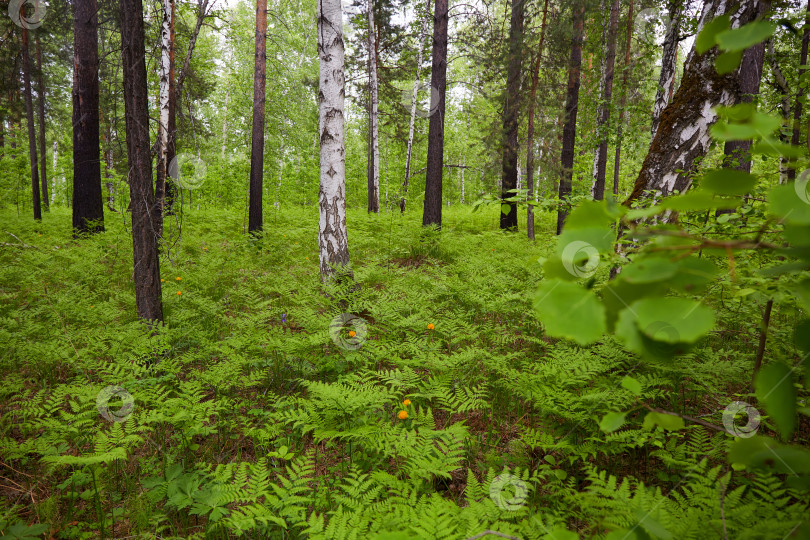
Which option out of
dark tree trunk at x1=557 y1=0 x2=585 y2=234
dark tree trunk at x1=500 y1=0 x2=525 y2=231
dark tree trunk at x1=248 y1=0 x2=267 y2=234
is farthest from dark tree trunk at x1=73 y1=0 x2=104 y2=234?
dark tree trunk at x1=557 y1=0 x2=585 y2=234

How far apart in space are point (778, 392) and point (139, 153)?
4202 mm

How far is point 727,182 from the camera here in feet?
1.73

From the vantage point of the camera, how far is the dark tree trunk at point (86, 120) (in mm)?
8172

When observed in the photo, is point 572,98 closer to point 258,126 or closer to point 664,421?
point 258,126

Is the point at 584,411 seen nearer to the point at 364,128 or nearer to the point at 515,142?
the point at 515,142

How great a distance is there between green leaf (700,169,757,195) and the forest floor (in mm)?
485

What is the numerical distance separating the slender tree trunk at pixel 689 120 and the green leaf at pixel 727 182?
2.57 metres

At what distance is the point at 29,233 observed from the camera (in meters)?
8.48

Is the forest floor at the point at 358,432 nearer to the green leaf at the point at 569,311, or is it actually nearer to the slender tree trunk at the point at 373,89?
the green leaf at the point at 569,311

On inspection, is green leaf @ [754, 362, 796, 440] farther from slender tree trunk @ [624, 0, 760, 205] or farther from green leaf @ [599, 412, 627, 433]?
slender tree trunk @ [624, 0, 760, 205]

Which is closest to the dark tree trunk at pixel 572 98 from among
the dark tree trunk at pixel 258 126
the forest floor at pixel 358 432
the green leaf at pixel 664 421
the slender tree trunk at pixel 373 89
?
the slender tree trunk at pixel 373 89

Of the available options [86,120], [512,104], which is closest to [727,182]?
[86,120]

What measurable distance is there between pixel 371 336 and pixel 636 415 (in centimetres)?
235

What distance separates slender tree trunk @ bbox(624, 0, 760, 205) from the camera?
2.77 m
